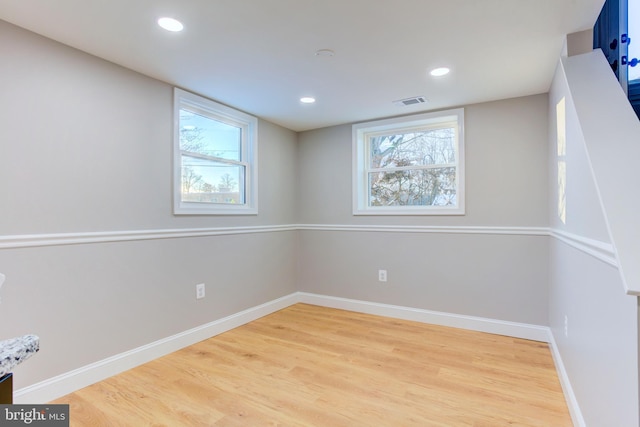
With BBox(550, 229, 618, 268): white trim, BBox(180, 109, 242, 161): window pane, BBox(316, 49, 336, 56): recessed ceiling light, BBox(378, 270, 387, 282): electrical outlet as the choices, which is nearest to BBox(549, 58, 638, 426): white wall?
BBox(550, 229, 618, 268): white trim

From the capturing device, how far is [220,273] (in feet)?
10.3

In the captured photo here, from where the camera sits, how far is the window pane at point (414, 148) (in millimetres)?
3480

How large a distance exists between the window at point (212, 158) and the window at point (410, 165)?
1.23 m

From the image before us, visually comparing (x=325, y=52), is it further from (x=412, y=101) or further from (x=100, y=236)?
(x=100, y=236)

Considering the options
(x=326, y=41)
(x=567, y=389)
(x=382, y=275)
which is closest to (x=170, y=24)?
(x=326, y=41)

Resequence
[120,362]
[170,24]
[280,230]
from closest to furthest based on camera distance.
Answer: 1. [170,24]
2. [120,362]
3. [280,230]

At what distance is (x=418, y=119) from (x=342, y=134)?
900 mm

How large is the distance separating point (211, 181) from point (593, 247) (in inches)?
113

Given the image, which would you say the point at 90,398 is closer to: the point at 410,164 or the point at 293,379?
the point at 293,379

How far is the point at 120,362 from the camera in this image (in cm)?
231

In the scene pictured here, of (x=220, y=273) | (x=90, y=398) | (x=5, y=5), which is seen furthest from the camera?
(x=220, y=273)

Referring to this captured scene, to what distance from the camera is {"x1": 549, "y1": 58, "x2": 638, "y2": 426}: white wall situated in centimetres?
102

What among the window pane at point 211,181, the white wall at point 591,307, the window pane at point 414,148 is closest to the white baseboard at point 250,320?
the white wall at point 591,307

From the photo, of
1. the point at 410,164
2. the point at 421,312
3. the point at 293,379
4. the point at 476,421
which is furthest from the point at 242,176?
the point at 476,421
